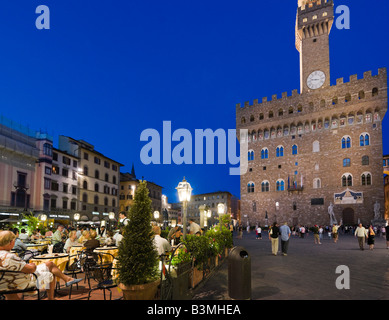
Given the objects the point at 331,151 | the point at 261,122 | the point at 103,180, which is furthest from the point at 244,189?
the point at 103,180

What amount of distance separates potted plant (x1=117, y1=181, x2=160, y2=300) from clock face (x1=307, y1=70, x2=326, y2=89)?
42868mm

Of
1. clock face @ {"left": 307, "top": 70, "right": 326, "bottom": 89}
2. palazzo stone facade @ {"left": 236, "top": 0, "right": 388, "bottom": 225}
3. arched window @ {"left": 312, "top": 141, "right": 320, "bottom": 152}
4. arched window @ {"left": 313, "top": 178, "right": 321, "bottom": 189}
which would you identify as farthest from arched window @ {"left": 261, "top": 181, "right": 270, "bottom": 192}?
clock face @ {"left": 307, "top": 70, "right": 326, "bottom": 89}

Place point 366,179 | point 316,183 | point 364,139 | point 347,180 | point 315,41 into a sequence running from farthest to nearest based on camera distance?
point 315,41
point 316,183
point 347,180
point 364,139
point 366,179

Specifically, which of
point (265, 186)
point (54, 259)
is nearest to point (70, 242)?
point (54, 259)

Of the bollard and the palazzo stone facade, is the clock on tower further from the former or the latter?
the bollard

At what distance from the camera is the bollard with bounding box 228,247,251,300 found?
543 cm

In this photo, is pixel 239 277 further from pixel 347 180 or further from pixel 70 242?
pixel 347 180

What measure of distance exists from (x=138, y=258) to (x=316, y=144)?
40.7 meters

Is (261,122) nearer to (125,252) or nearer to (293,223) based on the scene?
(293,223)

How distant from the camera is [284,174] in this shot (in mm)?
41719

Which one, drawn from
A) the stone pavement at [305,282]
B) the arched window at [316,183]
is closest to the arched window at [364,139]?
the arched window at [316,183]

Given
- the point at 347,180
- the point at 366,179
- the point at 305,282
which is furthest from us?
the point at 347,180

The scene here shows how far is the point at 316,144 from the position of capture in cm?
4000

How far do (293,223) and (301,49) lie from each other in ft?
90.9
